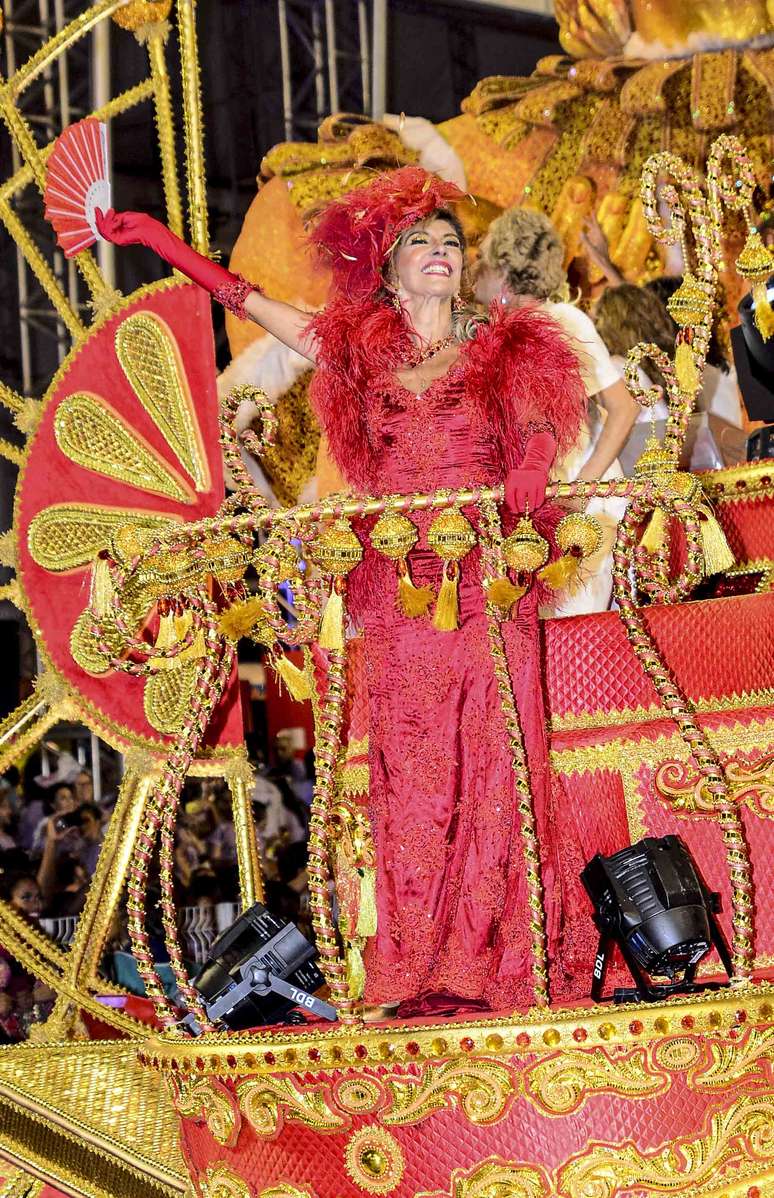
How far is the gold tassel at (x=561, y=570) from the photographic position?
9.09ft

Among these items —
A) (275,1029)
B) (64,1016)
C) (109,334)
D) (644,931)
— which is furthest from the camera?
(109,334)

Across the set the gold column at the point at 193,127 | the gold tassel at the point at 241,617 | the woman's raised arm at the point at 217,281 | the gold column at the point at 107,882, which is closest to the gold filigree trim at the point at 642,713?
the gold tassel at the point at 241,617

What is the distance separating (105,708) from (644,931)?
2601 mm

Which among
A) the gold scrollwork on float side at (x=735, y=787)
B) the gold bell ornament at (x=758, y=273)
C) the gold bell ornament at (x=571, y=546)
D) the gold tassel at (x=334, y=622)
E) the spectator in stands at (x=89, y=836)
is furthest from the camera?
the spectator in stands at (x=89, y=836)

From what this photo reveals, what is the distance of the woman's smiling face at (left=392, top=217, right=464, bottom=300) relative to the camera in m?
3.17

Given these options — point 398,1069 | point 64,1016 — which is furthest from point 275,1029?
point 64,1016

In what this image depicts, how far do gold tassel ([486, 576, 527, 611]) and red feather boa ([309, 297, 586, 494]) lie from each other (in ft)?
1.24

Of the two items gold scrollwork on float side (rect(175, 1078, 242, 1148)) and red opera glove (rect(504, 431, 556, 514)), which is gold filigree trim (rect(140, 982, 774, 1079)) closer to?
gold scrollwork on float side (rect(175, 1078, 242, 1148))

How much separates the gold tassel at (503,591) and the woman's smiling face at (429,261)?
2.54 feet

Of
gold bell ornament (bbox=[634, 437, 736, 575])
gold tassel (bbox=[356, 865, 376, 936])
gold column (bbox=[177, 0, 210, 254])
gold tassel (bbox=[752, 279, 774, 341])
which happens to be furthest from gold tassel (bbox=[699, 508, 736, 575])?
gold column (bbox=[177, 0, 210, 254])

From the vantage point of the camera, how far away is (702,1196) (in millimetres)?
2453

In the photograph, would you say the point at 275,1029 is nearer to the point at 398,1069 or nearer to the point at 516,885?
the point at 398,1069

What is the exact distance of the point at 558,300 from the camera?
5477 millimetres

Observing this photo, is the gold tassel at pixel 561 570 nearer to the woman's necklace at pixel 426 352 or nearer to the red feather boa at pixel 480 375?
the red feather boa at pixel 480 375
